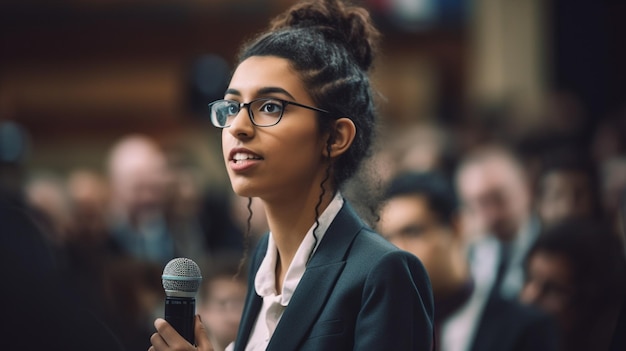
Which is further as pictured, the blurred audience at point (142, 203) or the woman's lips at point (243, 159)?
the blurred audience at point (142, 203)

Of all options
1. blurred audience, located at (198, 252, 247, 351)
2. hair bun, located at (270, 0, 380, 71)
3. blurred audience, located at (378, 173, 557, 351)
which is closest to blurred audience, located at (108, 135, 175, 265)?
blurred audience, located at (198, 252, 247, 351)

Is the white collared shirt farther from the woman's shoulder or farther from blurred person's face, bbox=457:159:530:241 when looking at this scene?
blurred person's face, bbox=457:159:530:241

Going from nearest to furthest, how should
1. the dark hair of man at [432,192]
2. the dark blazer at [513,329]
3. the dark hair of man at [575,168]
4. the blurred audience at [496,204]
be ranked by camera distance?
the dark blazer at [513,329], the dark hair of man at [432,192], the blurred audience at [496,204], the dark hair of man at [575,168]

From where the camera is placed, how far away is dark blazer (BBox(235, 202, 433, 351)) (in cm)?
237

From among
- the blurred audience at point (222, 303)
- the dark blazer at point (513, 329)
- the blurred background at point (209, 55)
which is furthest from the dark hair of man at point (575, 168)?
the blurred background at point (209, 55)

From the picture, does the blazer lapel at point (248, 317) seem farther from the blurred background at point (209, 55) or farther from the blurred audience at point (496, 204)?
the blurred background at point (209, 55)

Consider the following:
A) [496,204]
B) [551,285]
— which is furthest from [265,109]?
[496,204]

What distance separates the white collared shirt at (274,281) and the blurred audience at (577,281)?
1658 millimetres

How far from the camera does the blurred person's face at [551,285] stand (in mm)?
4094

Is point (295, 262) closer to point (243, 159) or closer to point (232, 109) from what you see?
point (243, 159)

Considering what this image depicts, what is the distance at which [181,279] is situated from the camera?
8.03 ft

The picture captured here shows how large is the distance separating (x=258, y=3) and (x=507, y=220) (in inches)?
249

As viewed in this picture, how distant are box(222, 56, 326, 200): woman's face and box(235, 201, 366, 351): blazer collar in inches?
5.1

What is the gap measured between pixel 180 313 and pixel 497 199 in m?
3.34
